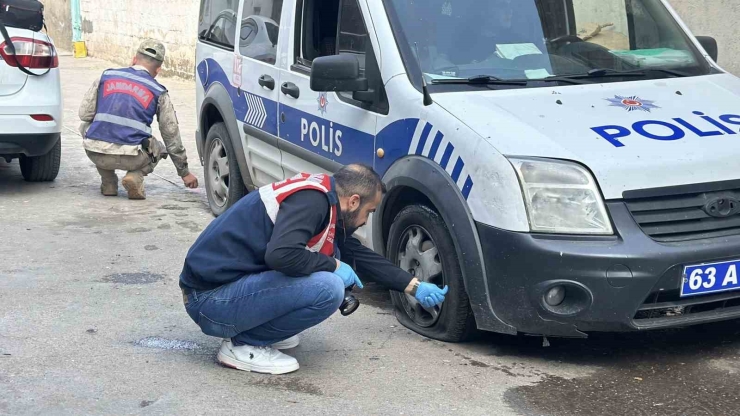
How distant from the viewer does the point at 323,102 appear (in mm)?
5508

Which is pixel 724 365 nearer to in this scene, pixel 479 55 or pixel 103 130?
pixel 479 55

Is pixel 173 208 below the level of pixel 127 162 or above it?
below

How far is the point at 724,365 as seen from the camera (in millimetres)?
4422

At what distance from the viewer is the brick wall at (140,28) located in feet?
52.2

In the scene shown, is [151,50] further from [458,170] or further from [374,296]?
[458,170]

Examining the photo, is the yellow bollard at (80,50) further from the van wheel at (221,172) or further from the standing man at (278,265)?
the standing man at (278,265)

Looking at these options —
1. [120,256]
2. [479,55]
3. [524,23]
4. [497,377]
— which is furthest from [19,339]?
[524,23]

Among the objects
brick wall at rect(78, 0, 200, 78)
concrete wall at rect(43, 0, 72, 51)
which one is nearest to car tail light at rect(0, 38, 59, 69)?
brick wall at rect(78, 0, 200, 78)

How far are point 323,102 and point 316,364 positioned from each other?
1.62m

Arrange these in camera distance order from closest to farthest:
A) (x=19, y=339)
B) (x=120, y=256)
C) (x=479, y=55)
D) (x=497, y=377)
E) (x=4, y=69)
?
(x=497, y=377)
(x=19, y=339)
(x=479, y=55)
(x=120, y=256)
(x=4, y=69)

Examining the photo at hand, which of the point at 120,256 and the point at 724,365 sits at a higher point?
the point at 724,365

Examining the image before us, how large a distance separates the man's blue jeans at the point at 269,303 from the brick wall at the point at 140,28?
38.3ft

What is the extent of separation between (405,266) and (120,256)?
218 cm

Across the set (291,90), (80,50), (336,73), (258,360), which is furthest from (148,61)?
(80,50)
